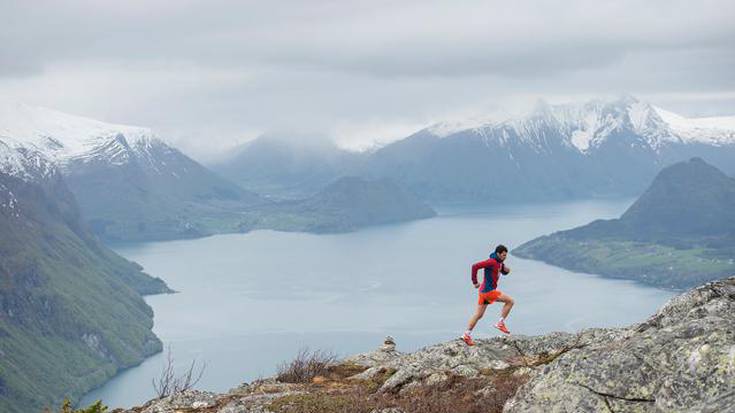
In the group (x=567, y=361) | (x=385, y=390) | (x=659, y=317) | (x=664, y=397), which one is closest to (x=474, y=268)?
(x=385, y=390)

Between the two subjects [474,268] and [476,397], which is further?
[474,268]

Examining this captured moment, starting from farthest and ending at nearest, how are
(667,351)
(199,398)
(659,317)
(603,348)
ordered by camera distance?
(199,398), (659,317), (603,348), (667,351)

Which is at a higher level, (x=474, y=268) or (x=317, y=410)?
(x=474, y=268)

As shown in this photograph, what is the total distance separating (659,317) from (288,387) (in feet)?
35.3

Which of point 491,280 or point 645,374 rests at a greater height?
point 491,280

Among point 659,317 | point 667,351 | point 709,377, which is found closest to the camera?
point 709,377

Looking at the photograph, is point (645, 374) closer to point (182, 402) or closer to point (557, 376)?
point (557, 376)

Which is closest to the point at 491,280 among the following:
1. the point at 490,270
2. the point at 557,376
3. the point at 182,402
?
the point at 490,270

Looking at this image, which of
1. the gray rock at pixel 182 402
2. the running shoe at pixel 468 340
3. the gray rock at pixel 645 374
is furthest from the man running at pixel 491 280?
the gray rock at pixel 645 374

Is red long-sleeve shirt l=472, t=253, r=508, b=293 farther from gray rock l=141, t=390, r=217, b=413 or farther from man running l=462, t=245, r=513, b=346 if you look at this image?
gray rock l=141, t=390, r=217, b=413

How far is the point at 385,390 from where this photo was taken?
22.2m

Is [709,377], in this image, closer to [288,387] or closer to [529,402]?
[529,402]

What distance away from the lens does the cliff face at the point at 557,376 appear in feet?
46.8

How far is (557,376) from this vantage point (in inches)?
625
